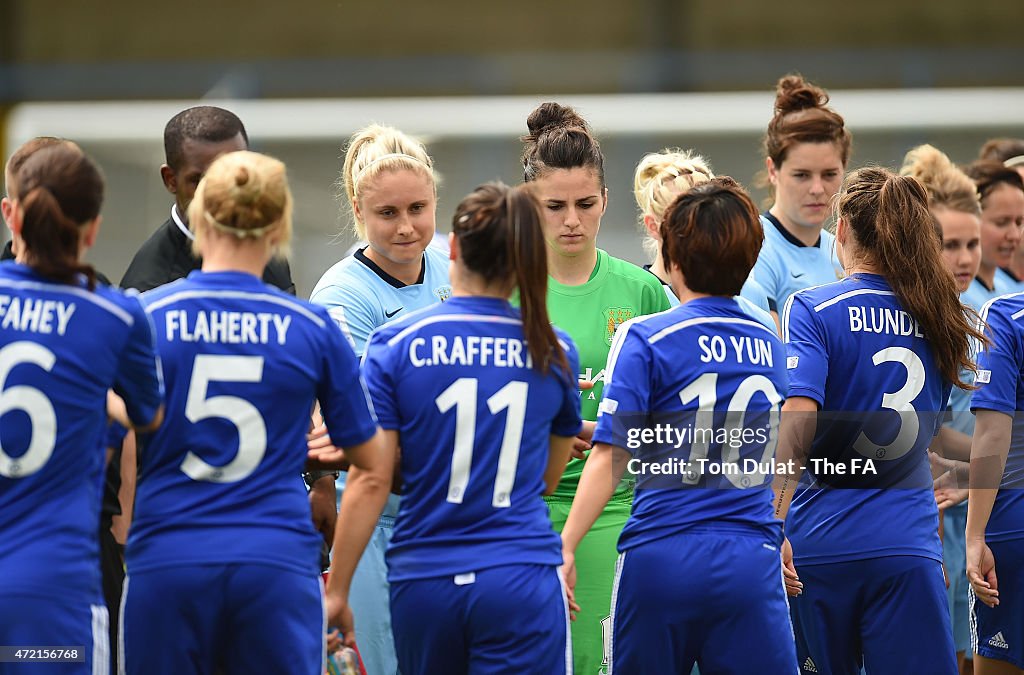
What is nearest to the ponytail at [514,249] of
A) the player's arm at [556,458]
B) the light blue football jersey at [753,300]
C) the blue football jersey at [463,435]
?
the blue football jersey at [463,435]

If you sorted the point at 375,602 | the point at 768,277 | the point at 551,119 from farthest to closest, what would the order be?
the point at 768,277
the point at 551,119
the point at 375,602

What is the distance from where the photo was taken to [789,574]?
362 centimetres

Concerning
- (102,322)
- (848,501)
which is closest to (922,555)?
(848,501)

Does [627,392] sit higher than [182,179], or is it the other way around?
[182,179]

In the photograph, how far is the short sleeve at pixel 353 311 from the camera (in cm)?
387

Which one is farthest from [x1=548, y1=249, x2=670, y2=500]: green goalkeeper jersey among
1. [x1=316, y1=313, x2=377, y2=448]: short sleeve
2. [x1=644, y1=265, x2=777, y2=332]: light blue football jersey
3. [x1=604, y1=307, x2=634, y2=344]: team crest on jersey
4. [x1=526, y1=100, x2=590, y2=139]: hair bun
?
[x1=316, y1=313, x2=377, y2=448]: short sleeve

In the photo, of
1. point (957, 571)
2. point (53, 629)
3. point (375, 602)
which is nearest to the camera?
point (53, 629)

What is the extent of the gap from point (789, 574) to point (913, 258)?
0.96 meters

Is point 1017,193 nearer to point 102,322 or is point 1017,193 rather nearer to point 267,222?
point 267,222

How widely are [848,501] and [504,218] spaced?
1.37m

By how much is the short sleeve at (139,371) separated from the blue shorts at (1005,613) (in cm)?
280

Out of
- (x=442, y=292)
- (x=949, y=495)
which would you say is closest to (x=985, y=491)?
(x=949, y=495)

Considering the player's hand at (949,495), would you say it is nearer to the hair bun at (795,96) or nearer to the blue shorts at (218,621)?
the hair bun at (795,96)

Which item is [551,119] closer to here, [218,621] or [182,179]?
[182,179]
